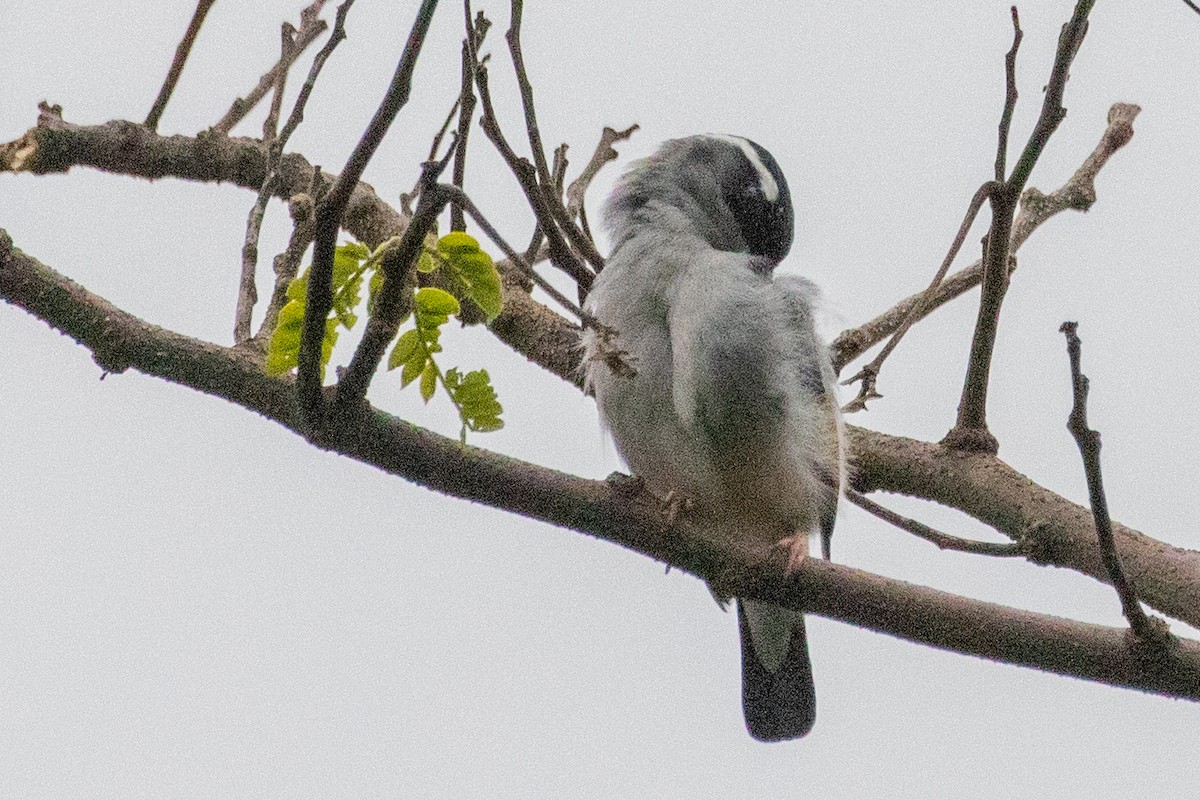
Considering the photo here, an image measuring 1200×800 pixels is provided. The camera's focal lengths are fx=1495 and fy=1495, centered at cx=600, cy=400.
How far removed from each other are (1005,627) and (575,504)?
0.93 m

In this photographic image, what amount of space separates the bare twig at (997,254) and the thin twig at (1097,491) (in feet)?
2.76

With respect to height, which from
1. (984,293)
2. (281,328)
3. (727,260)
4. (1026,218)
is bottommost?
(281,328)

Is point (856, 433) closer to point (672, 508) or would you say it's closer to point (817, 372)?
Answer: point (817, 372)

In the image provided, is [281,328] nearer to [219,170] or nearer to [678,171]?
[219,170]

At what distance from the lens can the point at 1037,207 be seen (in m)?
4.66

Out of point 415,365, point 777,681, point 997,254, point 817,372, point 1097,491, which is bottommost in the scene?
point 1097,491

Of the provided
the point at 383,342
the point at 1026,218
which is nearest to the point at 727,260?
the point at 1026,218

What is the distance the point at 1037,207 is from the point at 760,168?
0.97 metres

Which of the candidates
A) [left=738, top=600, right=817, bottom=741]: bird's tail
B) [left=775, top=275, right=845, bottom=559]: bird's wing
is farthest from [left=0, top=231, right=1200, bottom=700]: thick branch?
[left=738, top=600, right=817, bottom=741]: bird's tail

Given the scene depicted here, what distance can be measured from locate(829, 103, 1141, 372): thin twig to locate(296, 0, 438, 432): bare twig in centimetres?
221

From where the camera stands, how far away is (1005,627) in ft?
10.1

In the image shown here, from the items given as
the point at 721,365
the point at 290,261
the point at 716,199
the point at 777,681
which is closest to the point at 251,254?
the point at 290,261

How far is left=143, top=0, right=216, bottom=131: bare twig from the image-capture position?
3.20 metres

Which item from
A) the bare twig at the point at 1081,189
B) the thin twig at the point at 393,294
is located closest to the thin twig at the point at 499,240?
the thin twig at the point at 393,294
